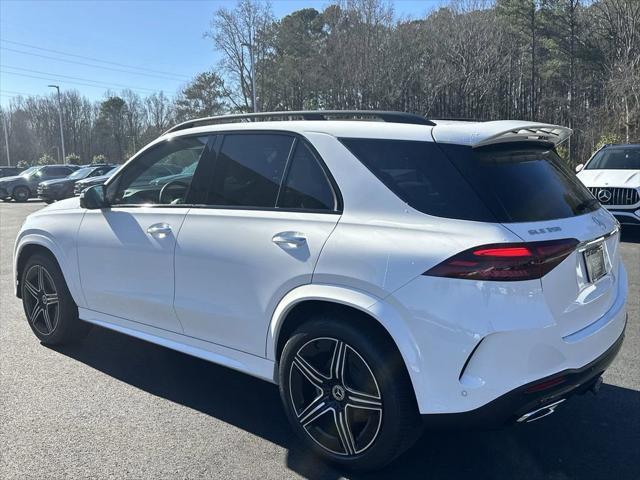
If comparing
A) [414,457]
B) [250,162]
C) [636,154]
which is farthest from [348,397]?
[636,154]

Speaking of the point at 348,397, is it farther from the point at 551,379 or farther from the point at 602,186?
the point at 602,186

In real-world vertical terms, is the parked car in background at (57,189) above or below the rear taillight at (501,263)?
below

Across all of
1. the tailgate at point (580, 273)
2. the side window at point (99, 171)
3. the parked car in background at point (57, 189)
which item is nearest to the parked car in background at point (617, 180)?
the tailgate at point (580, 273)

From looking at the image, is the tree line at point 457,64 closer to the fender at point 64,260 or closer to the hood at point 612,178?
the hood at point 612,178

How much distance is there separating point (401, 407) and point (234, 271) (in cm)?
121

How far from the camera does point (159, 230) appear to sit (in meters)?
3.62

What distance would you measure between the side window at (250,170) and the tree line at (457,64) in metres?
23.1

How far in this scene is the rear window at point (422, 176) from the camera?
2512mm

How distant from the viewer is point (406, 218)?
2617 millimetres

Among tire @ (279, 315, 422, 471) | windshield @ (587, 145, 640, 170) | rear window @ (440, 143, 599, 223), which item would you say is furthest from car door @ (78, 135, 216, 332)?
windshield @ (587, 145, 640, 170)

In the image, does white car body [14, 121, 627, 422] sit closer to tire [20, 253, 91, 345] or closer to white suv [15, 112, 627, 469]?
white suv [15, 112, 627, 469]

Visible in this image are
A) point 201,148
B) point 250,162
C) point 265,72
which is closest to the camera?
point 250,162

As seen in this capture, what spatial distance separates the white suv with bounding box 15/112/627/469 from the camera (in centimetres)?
240

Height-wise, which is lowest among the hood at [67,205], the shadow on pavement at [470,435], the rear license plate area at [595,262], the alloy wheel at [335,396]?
the shadow on pavement at [470,435]
